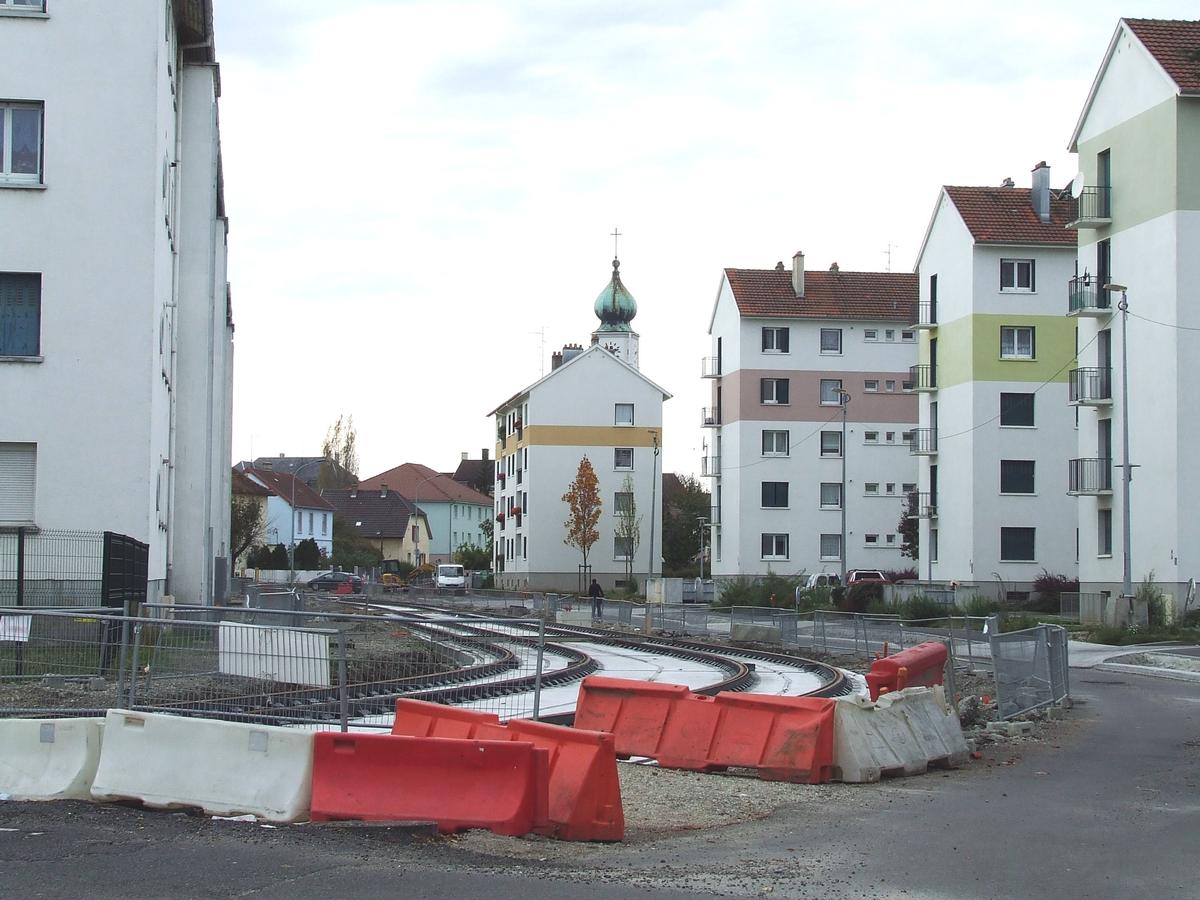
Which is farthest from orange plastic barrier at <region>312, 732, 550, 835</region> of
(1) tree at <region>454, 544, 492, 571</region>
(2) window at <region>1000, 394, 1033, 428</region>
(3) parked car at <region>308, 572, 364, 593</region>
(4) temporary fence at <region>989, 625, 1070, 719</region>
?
(1) tree at <region>454, 544, 492, 571</region>

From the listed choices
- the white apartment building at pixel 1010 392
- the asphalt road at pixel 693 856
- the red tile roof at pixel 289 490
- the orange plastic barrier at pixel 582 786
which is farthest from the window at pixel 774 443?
the orange plastic barrier at pixel 582 786

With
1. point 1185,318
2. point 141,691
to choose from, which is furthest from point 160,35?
point 1185,318

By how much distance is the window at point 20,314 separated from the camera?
27.4m

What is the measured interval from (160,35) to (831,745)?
2253 centimetres

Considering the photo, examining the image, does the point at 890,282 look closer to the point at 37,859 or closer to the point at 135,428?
the point at 135,428

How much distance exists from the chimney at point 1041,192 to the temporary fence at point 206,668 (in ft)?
167

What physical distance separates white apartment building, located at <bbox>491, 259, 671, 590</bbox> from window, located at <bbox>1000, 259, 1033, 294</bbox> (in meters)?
31.0

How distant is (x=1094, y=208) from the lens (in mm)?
45750

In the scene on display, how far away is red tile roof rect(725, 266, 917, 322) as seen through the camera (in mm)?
75750

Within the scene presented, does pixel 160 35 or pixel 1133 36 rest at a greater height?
pixel 1133 36

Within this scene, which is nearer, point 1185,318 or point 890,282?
point 1185,318

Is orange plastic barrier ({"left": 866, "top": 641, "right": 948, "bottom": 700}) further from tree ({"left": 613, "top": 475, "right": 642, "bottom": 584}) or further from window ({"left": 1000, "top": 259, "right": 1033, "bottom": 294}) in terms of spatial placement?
tree ({"left": 613, "top": 475, "right": 642, "bottom": 584})

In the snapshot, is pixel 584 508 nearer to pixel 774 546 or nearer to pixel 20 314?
pixel 774 546

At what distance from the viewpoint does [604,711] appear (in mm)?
12922
